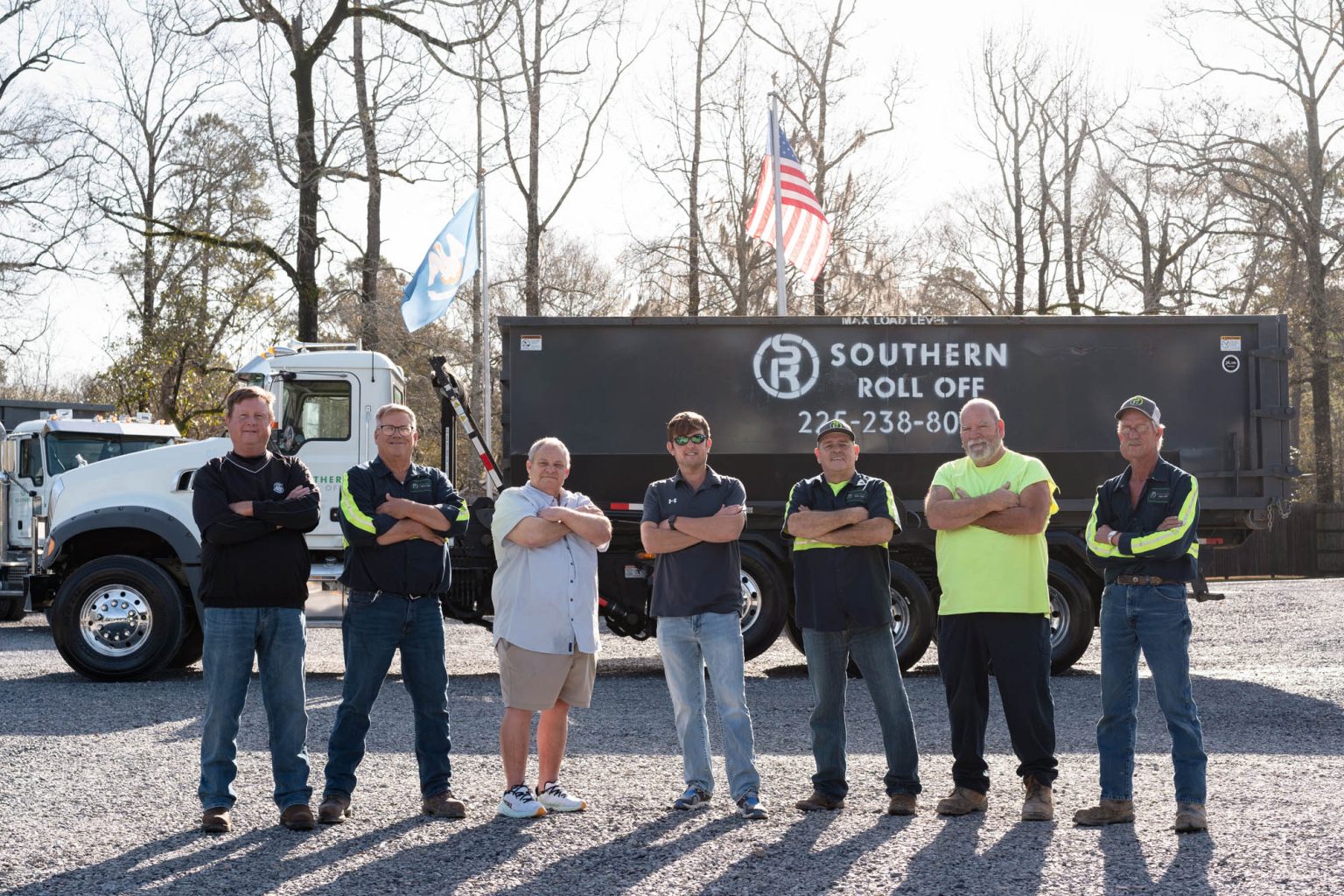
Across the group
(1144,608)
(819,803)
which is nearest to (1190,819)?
(1144,608)

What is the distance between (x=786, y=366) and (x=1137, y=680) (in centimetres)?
612

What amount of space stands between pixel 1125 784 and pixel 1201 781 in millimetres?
323

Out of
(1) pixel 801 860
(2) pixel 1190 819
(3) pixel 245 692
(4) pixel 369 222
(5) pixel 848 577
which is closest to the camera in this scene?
(1) pixel 801 860

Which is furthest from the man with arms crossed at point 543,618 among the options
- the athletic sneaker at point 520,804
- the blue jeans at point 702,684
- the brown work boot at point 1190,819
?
the brown work boot at point 1190,819

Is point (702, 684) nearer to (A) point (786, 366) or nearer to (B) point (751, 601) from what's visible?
(B) point (751, 601)

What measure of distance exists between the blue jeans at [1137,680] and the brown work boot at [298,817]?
3469 millimetres

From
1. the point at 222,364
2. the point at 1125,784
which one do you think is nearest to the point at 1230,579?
the point at 1125,784

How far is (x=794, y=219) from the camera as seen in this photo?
18.5m

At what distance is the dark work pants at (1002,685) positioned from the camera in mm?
6020

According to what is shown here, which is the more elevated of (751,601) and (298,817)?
(751,601)

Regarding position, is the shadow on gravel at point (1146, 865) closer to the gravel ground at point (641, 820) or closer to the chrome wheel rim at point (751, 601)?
the gravel ground at point (641, 820)

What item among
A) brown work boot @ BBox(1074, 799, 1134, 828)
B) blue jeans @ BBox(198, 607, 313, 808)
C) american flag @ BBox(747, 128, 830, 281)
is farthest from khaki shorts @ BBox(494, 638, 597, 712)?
american flag @ BBox(747, 128, 830, 281)

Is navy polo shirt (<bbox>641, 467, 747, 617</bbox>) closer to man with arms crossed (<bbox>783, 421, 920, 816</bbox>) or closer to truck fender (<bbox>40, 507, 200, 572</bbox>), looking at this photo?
man with arms crossed (<bbox>783, 421, 920, 816</bbox>)

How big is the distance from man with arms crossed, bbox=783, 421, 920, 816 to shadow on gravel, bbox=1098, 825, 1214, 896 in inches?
37.9
